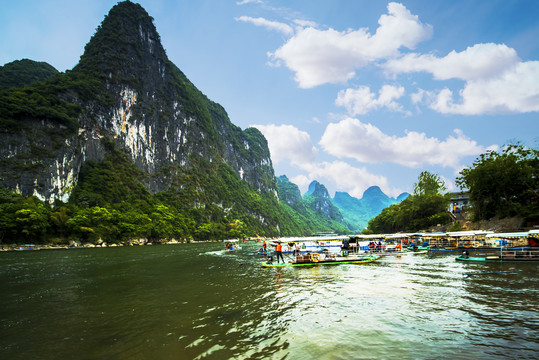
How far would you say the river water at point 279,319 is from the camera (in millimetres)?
8484

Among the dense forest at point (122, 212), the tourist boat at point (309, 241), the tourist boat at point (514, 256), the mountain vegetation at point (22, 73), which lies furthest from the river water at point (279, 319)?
the mountain vegetation at point (22, 73)

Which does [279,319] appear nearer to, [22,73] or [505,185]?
[505,185]

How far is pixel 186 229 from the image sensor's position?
11031cm

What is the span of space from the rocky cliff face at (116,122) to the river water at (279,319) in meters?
80.3

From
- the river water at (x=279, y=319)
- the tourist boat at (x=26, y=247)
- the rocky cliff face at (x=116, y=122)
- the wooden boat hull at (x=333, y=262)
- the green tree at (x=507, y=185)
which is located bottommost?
the tourist boat at (x=26, y=247)

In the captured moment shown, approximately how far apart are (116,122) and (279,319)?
135948mm

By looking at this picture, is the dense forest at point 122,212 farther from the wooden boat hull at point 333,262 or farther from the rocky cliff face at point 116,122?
the wooden boat hull at point 333,262

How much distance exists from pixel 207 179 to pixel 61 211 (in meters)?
104

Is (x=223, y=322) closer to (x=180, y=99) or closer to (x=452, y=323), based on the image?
(x=452, y=323)

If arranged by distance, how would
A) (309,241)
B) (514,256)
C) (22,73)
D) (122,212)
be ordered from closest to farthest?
1. (514,256)
2. (309,241)
3. (122,212)
4. (22,73)

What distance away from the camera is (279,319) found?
37.9 ft

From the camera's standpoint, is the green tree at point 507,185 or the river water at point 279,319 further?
the green tree at point 507,185

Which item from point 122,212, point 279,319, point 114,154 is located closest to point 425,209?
point 279,319

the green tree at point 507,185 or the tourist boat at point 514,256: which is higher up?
the green tree at point 507,185
